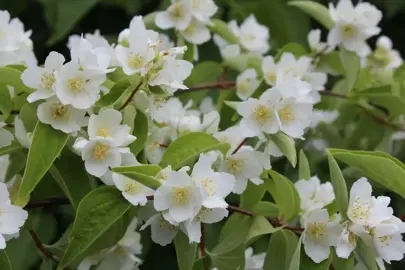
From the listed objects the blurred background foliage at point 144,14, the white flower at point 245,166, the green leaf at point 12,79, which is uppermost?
the green leaf at point 12,79

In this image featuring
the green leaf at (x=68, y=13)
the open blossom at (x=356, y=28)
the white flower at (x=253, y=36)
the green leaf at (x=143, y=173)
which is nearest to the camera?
the green leaf at (x=143, y=173)

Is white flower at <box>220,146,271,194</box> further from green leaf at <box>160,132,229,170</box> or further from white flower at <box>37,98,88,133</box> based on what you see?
white flower at <box>37,98,88,133</box>

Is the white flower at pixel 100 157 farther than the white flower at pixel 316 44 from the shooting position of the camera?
No

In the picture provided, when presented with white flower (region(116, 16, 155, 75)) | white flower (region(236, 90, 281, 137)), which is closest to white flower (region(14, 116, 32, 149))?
white flower (region(116, 16, 155, 75))

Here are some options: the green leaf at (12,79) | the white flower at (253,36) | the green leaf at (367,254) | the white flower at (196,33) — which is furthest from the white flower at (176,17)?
the green leaf at (367,254)

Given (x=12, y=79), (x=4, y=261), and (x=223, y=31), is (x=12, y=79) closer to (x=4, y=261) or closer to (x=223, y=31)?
(x=4, y=261)

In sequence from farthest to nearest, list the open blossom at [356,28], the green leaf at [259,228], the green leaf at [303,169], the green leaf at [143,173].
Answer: the open blossom at [356,28] < the green leaf at [303,169] < the green leaf at [259,228] < the green leaf at [143,173]

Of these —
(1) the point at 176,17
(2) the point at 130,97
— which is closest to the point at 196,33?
(1) the point at 176,17

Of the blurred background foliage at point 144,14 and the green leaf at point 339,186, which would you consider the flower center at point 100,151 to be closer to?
the blurred background foliage at point 144,14
